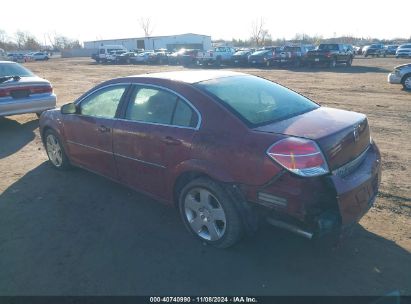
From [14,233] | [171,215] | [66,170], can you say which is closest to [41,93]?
[66,170]

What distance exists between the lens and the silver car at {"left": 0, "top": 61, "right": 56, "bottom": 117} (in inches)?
314

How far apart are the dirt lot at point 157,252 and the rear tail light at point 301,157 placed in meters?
0.97

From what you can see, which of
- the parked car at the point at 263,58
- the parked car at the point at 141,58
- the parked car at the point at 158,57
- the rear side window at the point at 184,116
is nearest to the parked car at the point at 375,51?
the parked car at the point at 263,58

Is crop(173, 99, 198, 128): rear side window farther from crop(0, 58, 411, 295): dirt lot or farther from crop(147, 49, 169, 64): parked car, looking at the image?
crop(147, 49, 169, 64): parked car

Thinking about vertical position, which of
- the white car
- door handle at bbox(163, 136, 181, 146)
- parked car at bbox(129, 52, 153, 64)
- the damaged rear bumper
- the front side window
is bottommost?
the white car

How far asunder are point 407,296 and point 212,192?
1.78 m

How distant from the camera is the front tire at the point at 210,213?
3117 mm

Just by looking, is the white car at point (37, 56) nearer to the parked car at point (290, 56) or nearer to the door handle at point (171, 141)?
the parked car at point (290, 56)

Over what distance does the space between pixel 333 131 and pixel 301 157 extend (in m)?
0.48

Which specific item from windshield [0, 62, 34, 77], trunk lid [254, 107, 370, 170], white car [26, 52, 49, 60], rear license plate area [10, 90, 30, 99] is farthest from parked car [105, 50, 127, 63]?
trunk lid [254, 107, 370, 170]

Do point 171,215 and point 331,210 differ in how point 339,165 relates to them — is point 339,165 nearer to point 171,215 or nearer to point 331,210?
point 331,210

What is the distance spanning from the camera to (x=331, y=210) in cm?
277

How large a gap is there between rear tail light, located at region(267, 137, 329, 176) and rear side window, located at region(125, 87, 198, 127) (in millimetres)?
969

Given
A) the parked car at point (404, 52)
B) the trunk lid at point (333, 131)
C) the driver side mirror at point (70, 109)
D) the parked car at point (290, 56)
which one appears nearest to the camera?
the trunk lid at point (333, 131)
